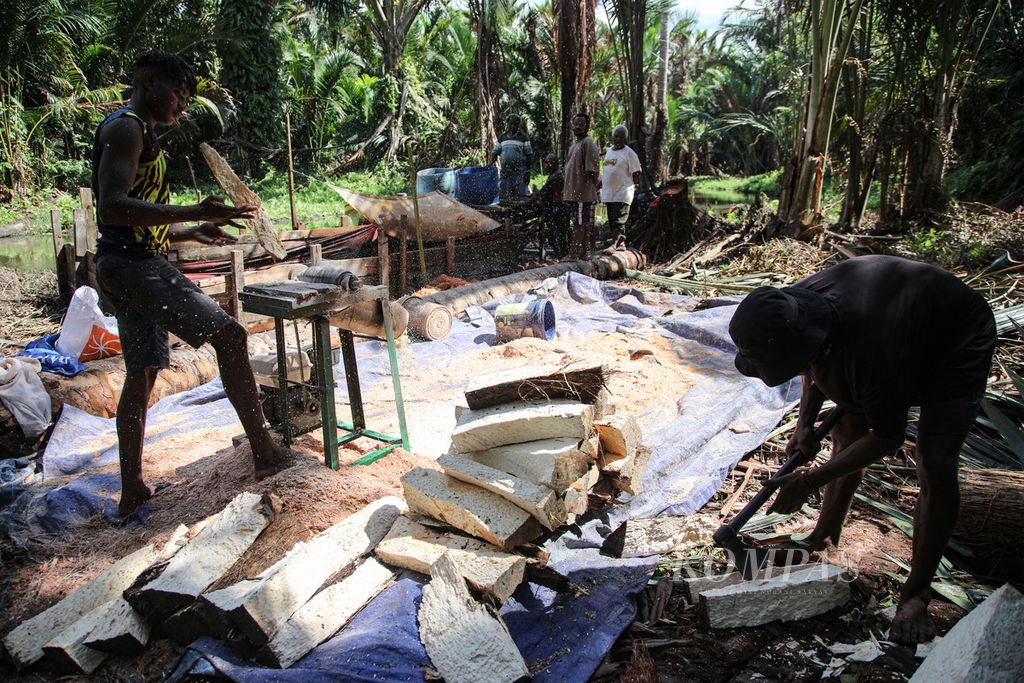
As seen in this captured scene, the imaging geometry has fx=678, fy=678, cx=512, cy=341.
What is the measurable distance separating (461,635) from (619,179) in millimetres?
7887

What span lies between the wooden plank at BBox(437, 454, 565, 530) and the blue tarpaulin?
21cm

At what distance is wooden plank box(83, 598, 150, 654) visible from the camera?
2.24 metres

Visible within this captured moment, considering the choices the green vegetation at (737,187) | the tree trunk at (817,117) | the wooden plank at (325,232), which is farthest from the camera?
the green vegetation at (737,187)

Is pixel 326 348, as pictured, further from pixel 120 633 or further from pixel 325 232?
pixel 325 232

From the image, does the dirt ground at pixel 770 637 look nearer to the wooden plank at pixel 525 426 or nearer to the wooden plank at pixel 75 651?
the wooden plank at pixel 525 426

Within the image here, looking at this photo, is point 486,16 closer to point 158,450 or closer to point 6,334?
point 6,334

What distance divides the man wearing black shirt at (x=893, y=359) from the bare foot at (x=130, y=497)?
8.99 ft

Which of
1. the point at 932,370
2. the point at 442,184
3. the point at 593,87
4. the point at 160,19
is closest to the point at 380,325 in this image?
the point at 932,370

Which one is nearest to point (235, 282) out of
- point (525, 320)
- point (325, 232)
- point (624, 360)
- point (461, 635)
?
point (325, 232)

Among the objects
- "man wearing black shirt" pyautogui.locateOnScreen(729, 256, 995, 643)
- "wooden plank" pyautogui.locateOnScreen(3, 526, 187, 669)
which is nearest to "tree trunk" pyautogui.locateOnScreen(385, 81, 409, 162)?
"wooden plank" pyautogui.locateOnScreen(3, 526, 187, 669)

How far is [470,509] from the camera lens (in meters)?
2.70

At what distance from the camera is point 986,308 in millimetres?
2215

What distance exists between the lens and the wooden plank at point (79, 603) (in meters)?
2.32

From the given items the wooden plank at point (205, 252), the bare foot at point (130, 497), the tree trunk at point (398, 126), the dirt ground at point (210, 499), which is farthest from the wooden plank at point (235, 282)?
the tree trunk at point (398, 126)
